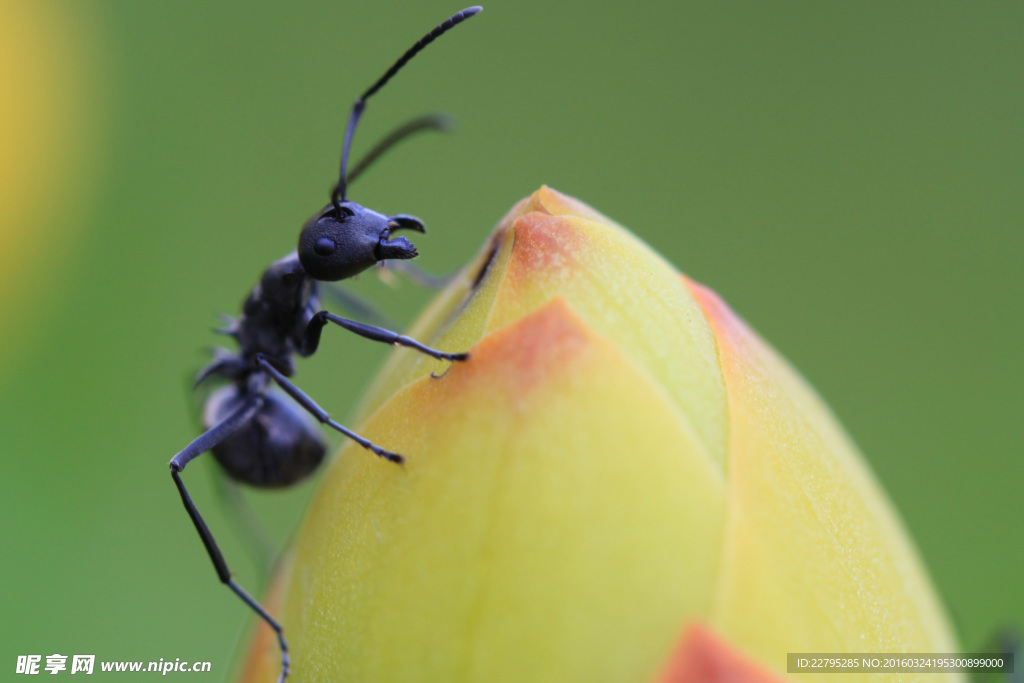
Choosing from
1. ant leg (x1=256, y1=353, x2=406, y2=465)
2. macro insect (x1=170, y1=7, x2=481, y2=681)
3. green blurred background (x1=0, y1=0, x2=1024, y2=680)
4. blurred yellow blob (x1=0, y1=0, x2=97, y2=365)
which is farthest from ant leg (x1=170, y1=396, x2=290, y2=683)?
blurred yellow blob (x1=0, y1=0, x2=97, y2=365)

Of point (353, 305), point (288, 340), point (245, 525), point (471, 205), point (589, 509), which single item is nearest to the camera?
point (589, 509)

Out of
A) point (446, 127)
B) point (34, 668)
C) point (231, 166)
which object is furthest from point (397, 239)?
point (231, 166)

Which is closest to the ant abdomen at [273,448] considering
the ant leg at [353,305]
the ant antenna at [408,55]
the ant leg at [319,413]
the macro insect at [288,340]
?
the macro insect at [288,340]

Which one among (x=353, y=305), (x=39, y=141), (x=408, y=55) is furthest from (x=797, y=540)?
(x=39, y=141)

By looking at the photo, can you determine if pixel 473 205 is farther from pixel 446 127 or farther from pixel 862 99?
pixel 862 99

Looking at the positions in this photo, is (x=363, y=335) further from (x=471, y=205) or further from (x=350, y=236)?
(x=471, y=205)

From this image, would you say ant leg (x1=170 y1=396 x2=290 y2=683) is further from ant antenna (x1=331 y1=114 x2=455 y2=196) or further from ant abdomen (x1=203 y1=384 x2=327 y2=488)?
ant antenna (x1=331 y1=114 x2=455 y2=196)
